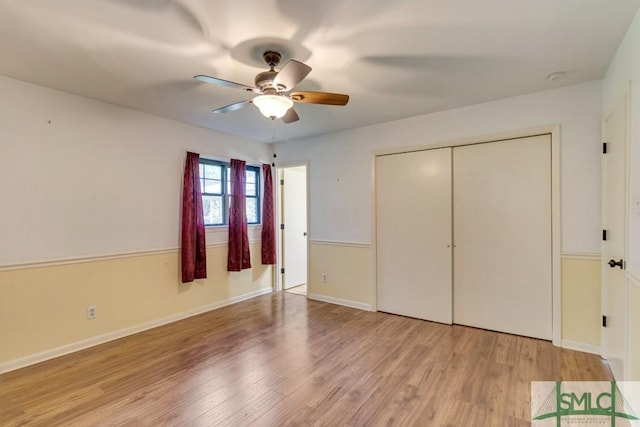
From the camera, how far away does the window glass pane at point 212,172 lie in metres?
4.21

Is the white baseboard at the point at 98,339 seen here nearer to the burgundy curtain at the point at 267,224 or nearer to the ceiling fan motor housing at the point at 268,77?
the burgundy curtain at the point at 267,224

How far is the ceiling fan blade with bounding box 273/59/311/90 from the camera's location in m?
1.84

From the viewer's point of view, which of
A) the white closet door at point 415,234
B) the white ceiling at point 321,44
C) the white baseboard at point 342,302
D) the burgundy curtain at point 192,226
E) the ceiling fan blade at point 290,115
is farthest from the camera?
the white baseboard at point 342,302

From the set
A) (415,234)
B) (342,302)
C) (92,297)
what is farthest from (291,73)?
(342,302)

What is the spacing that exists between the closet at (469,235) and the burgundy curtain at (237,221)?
1871mm

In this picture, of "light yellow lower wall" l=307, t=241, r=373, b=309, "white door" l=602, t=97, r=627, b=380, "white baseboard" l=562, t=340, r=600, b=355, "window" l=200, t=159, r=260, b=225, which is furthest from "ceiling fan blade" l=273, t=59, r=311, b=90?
"white baseboard" l=562, t=340, r=600, b=355

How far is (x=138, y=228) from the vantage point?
11.4 ft

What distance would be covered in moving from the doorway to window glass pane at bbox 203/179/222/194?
1046mm

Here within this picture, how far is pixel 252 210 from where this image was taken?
4898mm

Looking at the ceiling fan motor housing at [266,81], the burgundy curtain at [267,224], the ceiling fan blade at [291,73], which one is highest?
the ceiling fan motor housing at [266,81]

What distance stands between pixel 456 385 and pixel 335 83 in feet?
8.51

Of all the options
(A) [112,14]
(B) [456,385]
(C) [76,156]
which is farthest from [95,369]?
(B) [456,385]

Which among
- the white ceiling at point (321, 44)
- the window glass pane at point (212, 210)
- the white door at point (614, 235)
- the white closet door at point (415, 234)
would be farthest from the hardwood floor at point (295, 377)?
the white ceiling at point (321, 44)

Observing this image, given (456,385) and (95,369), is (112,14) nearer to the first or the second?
(95,369)
